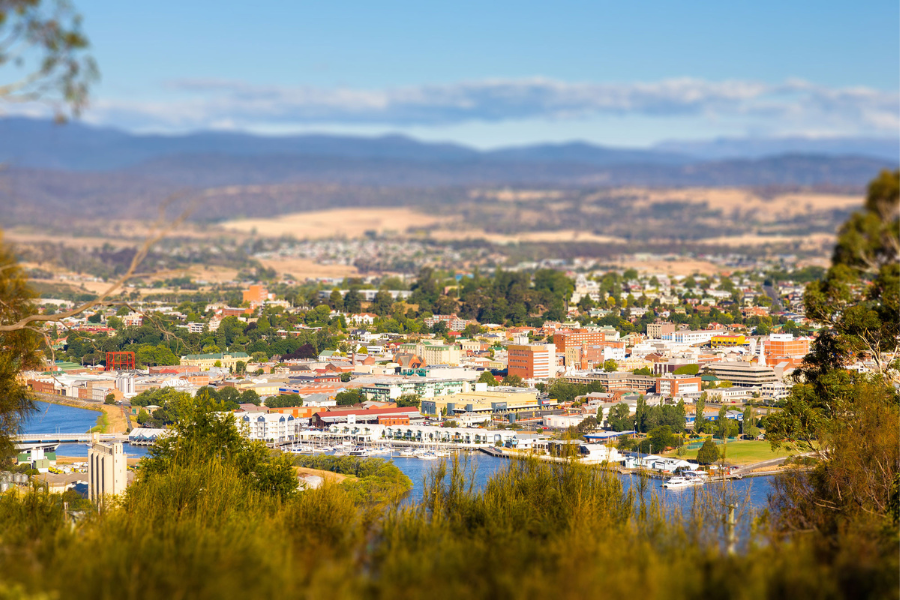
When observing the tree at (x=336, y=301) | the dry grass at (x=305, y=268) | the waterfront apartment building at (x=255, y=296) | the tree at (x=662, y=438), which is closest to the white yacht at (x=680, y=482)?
the tree at (x=662, y=438)

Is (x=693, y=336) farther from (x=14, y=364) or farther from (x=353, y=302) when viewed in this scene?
(x=14, y=364)

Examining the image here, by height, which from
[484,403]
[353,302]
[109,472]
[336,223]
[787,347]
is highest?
[109,472]

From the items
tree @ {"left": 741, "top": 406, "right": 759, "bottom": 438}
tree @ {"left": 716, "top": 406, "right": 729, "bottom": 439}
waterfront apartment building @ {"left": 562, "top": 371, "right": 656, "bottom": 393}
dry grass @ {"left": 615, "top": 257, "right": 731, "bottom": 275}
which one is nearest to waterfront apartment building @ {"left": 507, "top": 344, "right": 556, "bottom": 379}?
waterfront apartment building @ {"left": 562, "top": 371, "right": 656, "bottom": 393}

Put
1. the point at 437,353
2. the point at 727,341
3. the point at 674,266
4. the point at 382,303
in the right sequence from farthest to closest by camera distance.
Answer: the point at 674,266, the point at 382,303, the point at 727,341, the point at 437,353

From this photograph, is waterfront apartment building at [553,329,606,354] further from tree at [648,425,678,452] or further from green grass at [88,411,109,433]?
green grass at [88,411,109,433]

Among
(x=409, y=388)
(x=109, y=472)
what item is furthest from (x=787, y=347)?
(x=109, y=472)

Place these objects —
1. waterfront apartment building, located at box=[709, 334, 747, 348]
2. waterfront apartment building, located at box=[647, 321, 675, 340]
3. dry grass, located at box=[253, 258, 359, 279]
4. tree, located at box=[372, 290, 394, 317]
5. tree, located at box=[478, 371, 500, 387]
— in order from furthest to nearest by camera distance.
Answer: dry grass, located at box=[253, 258, 359, 279]
tree, located at box=[372, 290, 394, 317]
waterfront apartment building, located at box=[647, 321, 675, 340]
waterfront apartment building, located at box=[709, 334, 747, 348]
tree, located at box=[478, 371, 500, 387]

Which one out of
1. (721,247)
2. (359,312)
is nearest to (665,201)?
(721,247)
